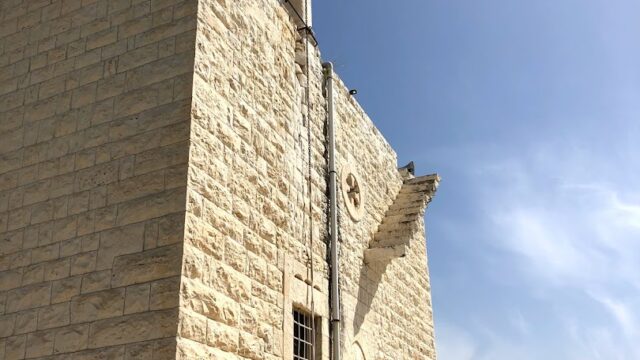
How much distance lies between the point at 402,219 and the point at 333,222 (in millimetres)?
2004

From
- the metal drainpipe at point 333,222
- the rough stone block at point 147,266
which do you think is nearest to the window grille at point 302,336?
the metal drainpipe at point 333,222

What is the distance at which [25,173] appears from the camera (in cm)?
632

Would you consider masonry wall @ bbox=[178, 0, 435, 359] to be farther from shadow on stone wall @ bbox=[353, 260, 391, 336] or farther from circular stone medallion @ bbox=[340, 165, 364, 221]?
circular stone medallion @ bbox=[340, 165, 364, 221]

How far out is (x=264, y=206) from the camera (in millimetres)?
6730

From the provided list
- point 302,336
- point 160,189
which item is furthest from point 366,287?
point 160,189

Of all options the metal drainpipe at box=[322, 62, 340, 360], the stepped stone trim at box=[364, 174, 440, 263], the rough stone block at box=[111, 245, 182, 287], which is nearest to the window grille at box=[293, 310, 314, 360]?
the metal drainpipe at box=[322, 62, 340, 360]

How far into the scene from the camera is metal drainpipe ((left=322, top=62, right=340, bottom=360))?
780 centimetres

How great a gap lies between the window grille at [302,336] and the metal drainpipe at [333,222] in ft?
1.23

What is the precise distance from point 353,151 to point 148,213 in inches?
178

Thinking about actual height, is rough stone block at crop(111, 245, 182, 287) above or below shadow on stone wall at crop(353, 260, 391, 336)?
below

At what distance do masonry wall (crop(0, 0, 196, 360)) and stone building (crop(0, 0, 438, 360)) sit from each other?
14 millimetres

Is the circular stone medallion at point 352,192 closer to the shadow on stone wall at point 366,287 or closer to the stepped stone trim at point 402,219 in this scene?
the stepped stone trim at point 402,219

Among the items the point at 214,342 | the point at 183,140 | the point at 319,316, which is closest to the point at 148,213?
the point at 183,140

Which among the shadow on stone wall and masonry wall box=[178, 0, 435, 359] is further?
the shadow on stone wall
